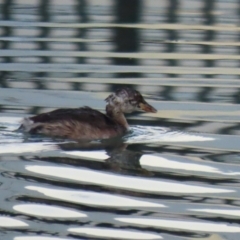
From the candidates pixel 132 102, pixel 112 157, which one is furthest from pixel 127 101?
pixel 112 157

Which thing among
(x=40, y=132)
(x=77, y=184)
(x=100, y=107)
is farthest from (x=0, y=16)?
(x=77, y=184)

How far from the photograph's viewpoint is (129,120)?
12156 millimetres

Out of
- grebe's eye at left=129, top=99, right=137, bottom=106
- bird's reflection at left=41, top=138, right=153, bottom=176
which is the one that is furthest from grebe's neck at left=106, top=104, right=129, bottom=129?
bird's reflection at left=41, top=138, right=153, bottom=176

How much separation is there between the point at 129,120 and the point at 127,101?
45cm

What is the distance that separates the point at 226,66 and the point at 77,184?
248 inches

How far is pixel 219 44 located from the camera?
16250 millimetres

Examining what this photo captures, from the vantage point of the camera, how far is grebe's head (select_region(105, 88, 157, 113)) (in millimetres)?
11695

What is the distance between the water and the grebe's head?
0.62 feet

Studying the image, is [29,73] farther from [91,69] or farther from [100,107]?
[100,107]

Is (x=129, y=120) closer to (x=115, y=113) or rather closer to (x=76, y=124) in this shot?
(x=115, y=113)

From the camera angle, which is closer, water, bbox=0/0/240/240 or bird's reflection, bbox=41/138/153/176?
water, bbox=0/0/240/240

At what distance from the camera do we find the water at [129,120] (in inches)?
307

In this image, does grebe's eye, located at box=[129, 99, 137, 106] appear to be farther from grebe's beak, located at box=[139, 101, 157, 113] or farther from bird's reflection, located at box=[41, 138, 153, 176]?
bird's reflection, located at box=[41, 138, 153, 176]

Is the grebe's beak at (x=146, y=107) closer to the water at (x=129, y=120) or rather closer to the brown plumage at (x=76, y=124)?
the water at (x=129, y=120)
